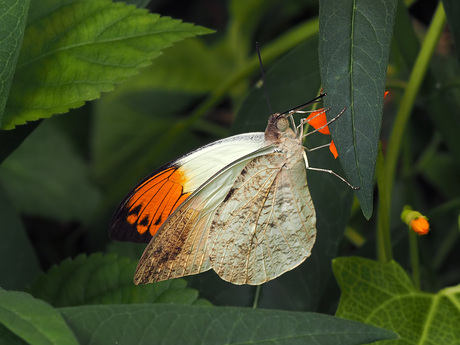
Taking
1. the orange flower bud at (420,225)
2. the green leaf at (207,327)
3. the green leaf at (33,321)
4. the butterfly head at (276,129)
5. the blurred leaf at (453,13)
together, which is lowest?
the green leaf at (207,327)

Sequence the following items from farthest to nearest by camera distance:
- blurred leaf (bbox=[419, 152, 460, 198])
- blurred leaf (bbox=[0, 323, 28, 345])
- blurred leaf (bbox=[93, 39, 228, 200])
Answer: blurred leaf (bbox=[93, 39, 228, 200]), blurred leaf (bbox=[419, 152, 460, 198]), blurred leaf (bbox=[0, 323, 28, 345])

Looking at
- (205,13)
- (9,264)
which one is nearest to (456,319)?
(9,264)

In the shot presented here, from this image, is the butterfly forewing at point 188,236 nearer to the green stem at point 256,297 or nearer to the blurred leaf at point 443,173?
the green stem at point 256,297

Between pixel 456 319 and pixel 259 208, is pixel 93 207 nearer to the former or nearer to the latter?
pixel 259 208

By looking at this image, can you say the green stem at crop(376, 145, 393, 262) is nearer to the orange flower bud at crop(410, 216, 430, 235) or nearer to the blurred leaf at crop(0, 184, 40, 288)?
the orange flower bud at crop(410, 216, 430, 235)

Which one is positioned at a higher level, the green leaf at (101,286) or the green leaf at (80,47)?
the green leaf at (80,47)

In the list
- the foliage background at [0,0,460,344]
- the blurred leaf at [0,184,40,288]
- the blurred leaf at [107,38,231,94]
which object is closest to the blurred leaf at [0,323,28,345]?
the foliage background at [0,0,460,344]

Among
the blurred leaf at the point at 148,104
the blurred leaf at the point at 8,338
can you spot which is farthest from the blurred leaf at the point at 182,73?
the blurred leaf at the point at 8,338
